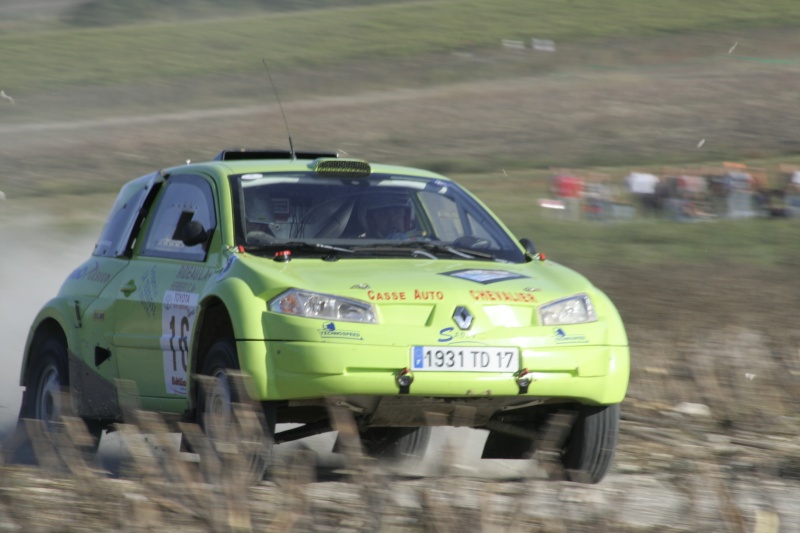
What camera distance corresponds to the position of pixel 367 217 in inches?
284

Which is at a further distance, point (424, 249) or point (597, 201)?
point (597, 201)

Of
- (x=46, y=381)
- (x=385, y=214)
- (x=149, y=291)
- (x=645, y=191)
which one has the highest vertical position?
(x=385, y=214)

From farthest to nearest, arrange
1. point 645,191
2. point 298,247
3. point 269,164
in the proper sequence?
1. point 645,191
2. point 269,164
3. point 298,247

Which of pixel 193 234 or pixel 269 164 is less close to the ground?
pixel 269 164

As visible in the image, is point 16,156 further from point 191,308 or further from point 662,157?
point 191,308

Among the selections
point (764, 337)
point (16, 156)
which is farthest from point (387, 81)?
point (764, 337)

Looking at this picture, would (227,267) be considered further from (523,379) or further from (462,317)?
(523,379)

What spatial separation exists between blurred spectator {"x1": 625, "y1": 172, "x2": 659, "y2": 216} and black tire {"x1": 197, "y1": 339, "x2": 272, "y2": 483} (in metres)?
14.7

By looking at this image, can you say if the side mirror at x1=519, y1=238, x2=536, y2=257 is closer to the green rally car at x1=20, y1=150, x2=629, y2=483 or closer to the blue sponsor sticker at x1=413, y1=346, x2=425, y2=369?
the green rally car at x1=20, y1=150, x2=629, y2=483

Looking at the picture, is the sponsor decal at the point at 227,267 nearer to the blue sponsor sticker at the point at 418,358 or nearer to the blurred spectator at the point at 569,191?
the blue sponsor sticker at the point at 418,358

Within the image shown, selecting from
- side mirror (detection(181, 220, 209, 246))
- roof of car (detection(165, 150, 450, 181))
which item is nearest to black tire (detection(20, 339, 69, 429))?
roof of car (detection(165, 150, 450, 181))

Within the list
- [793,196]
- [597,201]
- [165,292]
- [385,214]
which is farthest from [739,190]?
[165,292]

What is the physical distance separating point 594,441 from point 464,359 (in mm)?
873

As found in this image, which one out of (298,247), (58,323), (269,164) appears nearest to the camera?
(298,247)
